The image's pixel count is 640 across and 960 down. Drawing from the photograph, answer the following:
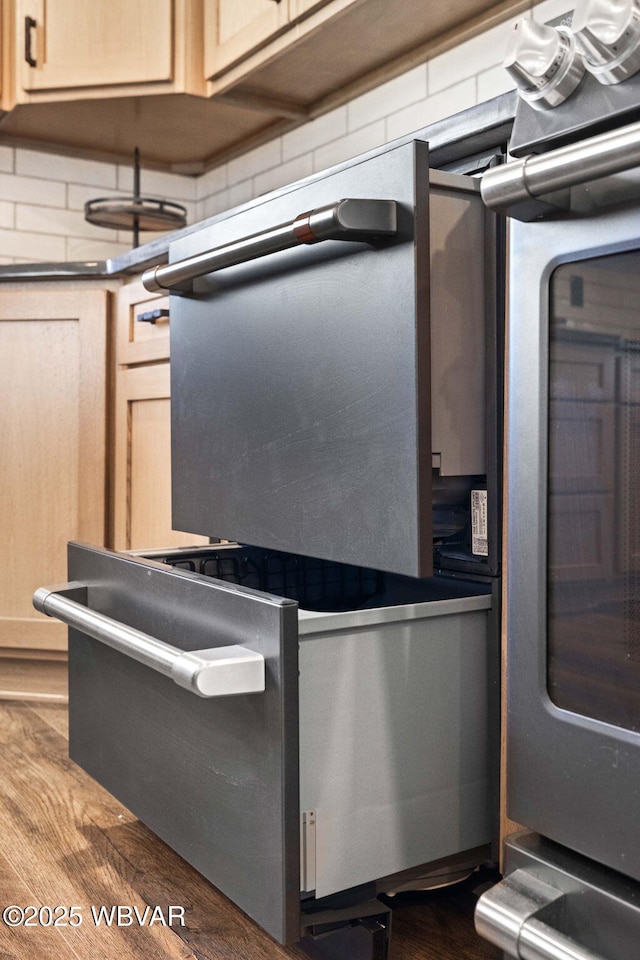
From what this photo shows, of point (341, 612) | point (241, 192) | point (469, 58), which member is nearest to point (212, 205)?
point (241, 192)

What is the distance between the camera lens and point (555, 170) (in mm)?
521

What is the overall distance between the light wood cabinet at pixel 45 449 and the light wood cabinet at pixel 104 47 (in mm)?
483

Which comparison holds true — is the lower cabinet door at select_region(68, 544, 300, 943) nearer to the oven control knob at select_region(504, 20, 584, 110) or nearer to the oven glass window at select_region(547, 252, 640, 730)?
the oven glass window at select_region(547, 252, 640, 730)

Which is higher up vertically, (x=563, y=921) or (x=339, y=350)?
(x=339, y=350)

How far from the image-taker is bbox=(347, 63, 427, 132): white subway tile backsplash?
1619 millimetres

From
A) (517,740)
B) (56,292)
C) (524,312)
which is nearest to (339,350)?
(524,312)

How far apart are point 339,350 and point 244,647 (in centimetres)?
28

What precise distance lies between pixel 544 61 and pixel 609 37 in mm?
48

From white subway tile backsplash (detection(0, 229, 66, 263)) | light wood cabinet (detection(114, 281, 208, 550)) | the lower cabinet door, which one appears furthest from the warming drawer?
white subway tile backsplash (detection(0, 229, 66, 263))

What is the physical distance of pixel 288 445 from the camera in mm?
869

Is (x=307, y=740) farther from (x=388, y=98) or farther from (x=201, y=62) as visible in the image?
(x=201, y=62)

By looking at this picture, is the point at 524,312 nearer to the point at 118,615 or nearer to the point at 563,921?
the point at 563,921

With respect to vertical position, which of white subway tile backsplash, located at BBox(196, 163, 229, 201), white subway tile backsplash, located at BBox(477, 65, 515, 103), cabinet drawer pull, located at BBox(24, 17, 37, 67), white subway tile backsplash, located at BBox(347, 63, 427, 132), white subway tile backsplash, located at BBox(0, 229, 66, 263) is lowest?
white subway tile backsplash, located at BBox(0, 229, 66, 263)

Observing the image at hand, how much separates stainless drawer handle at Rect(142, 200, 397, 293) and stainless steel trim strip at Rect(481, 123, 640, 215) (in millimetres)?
158
